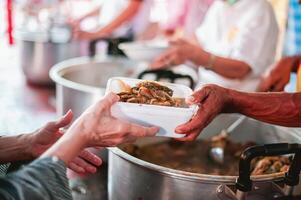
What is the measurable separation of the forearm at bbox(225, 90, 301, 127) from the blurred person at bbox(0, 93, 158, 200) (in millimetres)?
384

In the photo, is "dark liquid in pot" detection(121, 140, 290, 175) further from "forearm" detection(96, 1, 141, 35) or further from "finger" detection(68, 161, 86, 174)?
"forearm" detection(96, 1, 141, 35)

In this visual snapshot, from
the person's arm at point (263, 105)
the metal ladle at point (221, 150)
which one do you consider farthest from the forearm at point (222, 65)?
the person's arm at point (263, 105)

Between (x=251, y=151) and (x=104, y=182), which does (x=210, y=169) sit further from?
(x=251, y=151)

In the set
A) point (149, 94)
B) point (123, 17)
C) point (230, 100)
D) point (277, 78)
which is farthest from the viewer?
point (123, 17)

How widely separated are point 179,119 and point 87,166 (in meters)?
0.33

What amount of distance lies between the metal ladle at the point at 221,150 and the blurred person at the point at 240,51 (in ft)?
1.25

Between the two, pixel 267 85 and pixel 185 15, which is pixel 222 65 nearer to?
pixel 267 85

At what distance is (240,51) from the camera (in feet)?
6.43

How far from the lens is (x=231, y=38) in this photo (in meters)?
2.05

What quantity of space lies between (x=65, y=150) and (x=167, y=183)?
36cm

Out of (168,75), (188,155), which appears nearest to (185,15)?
(168,75)

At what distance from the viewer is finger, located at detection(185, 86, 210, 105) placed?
41.9 inches

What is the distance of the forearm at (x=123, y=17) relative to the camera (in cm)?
288

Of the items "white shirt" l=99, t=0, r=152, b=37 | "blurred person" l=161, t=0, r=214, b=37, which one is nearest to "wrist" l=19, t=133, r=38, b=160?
"white shirt" l=99, t=0, r=152, b=37
